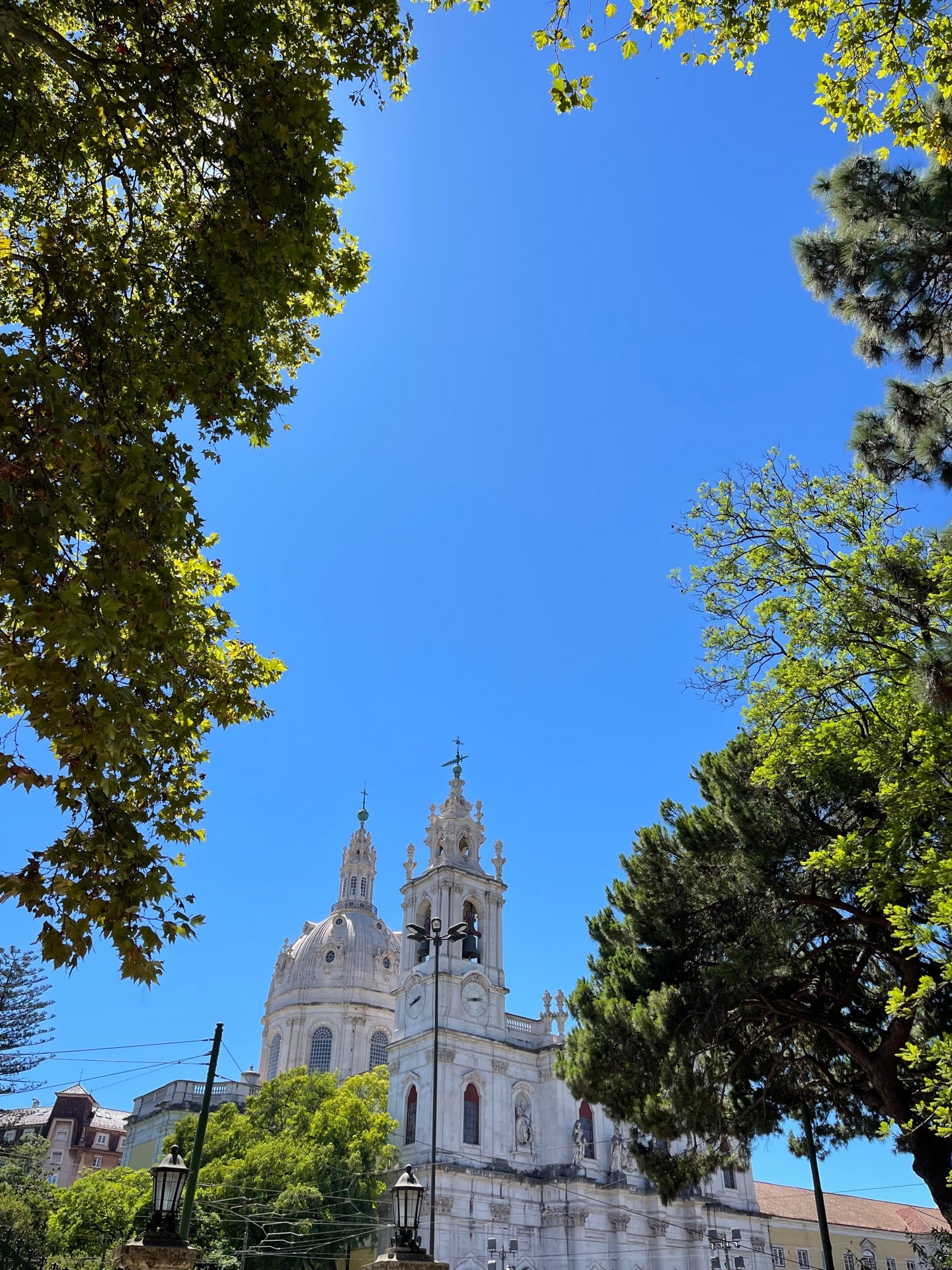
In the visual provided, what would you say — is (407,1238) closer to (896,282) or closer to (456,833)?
(896,282)

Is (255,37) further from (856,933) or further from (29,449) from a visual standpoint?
(856,933)

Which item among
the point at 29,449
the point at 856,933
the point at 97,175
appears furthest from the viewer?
the point at 856,933

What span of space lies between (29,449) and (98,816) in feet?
8.44

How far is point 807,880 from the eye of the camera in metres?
14.7

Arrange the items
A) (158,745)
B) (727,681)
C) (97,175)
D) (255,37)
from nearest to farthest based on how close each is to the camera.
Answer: (255,37), (158,745), (97,175), (727,681)

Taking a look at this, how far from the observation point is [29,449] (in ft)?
20.8

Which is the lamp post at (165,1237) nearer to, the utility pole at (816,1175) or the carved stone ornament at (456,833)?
the utility pole at (816,1175)

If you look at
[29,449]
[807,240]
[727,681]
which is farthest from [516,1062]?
[29,449]

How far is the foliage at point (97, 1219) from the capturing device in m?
28.3

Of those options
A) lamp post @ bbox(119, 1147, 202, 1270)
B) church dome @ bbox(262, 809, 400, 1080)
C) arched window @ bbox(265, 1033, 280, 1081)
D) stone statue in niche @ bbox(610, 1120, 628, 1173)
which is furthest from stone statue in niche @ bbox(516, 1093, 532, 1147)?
lamp post @ bbox(119, 1147, 202, 1270)

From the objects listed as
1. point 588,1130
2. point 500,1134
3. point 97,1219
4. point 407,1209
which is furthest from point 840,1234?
→ point 407,1209

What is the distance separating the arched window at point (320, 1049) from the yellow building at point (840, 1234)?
2523cm

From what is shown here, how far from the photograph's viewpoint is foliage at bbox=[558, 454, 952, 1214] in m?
12.0

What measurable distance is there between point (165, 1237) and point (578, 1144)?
35.0 metres
